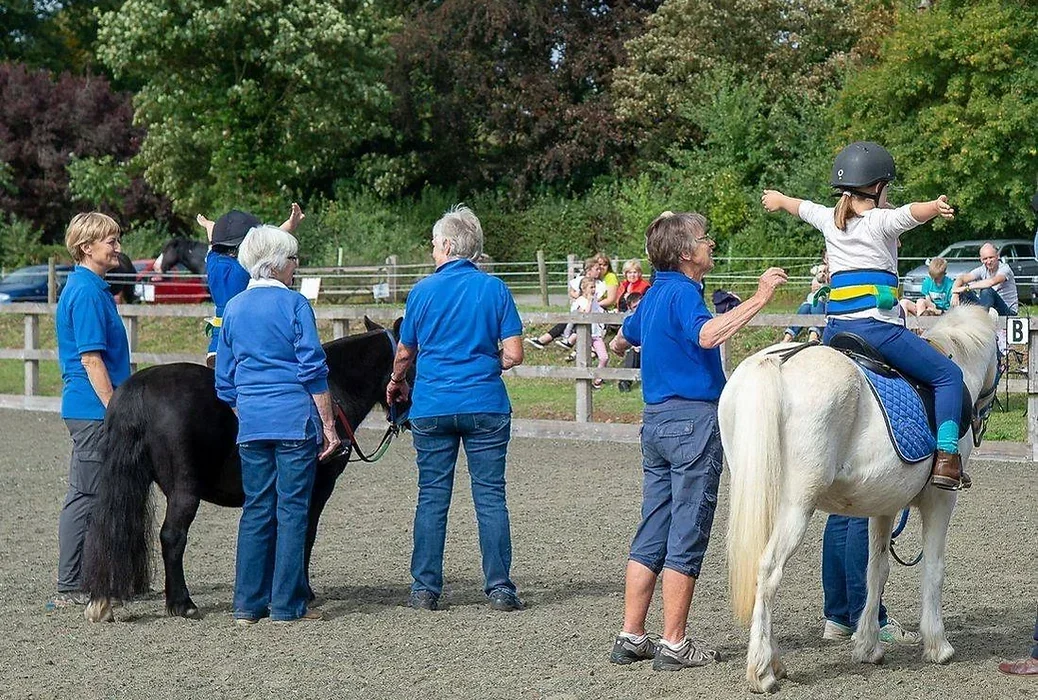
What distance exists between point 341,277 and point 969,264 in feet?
44.7

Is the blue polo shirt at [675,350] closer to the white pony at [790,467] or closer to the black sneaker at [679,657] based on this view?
the white pony at [790,467]

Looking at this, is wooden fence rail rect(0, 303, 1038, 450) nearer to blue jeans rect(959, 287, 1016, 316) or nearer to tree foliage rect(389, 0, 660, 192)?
blue jeans rect(959, 287, 1016, 316)

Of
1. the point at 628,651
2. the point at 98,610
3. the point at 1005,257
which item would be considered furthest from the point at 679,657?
the point at 1005,257

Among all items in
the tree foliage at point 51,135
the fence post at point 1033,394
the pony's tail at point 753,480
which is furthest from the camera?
the tree foliage at point 51,135

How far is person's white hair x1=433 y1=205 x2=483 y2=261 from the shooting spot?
6.54 metres

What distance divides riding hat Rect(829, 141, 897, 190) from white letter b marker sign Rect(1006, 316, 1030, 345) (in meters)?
6.67

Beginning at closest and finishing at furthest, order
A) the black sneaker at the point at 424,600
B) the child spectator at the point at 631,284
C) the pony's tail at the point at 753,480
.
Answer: the pony's tail at the point at 753,480 < the black sneaker at the point at 424,600 < the child spectator at the point at 631,284

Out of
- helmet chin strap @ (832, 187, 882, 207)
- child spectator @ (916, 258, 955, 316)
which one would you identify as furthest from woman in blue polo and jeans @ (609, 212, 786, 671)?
child spectator @ (916, 258, 955, 316)

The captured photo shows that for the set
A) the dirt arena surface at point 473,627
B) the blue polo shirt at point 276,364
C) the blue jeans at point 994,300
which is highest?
the blue polo shirt at point 276,364

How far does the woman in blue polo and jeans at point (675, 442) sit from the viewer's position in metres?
5.34

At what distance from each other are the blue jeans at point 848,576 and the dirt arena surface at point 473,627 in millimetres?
156

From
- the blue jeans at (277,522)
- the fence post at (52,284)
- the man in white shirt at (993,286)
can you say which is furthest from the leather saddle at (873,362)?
the fence post at (52,284)

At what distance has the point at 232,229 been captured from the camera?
7.43 metres

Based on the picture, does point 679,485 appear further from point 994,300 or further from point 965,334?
point 994,300
